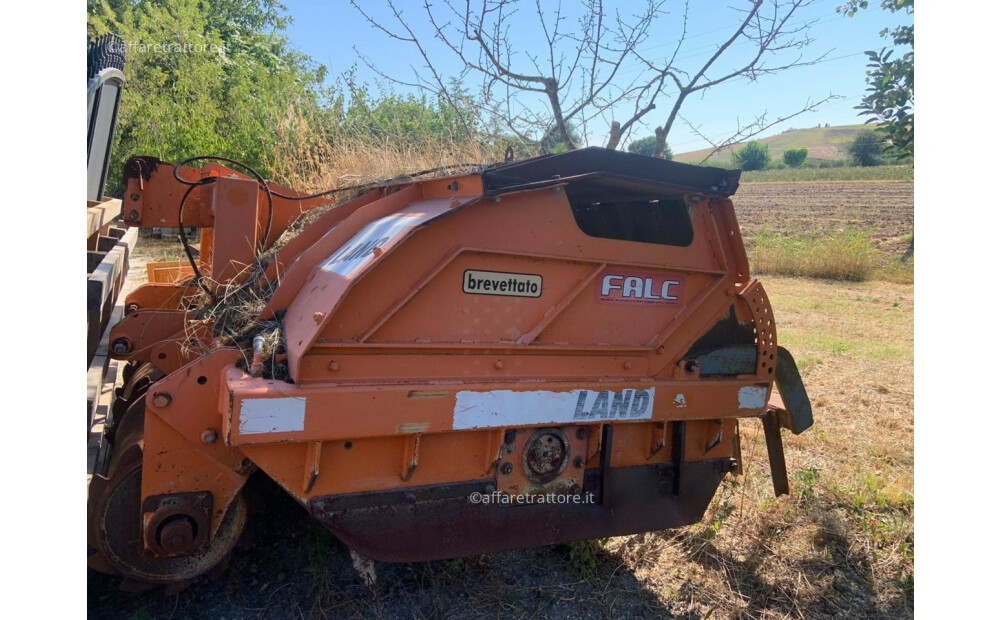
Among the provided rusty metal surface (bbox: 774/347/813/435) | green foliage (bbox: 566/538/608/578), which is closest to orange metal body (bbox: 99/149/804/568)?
rusty metal surface (bbox: 774/347/813/435)

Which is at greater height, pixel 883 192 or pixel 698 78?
pixel 883 192

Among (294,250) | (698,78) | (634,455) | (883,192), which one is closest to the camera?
(634,455)

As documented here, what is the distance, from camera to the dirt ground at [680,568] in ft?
9.08

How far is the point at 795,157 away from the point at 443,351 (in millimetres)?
67576

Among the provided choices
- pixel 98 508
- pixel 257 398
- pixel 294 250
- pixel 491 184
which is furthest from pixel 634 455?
pixel 98 508

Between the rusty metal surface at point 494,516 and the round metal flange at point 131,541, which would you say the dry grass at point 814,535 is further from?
the round metal flange at point 131,541

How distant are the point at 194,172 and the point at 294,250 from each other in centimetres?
101

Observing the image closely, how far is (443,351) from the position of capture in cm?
251

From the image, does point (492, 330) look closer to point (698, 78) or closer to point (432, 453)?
point (432, 453)

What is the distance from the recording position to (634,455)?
3021 mm

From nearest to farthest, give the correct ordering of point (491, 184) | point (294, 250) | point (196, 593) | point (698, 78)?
point (491, 184)
point (196, 593)
point (294, 250)
point (698, 78)

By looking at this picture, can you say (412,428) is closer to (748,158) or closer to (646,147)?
(646,147)

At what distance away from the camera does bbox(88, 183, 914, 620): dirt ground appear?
2768 millimetres

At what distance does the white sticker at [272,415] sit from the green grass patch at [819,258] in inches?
681
